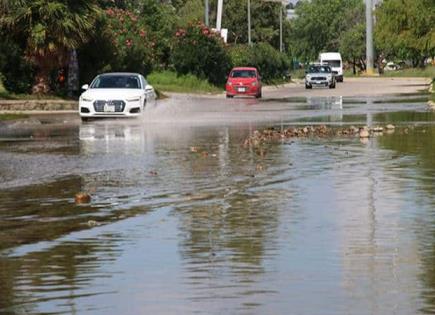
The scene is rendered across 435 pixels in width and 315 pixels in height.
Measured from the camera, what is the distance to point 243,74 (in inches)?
2443

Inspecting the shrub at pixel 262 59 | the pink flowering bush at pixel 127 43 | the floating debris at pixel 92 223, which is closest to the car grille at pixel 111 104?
the pink flowering bush at pixel 127 43

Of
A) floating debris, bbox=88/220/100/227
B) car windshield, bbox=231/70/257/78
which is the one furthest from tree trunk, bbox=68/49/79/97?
floating debris, bbox=88/220/100/227

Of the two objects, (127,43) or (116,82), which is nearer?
(116,82)

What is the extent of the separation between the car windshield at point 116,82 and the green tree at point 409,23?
87.3 ft

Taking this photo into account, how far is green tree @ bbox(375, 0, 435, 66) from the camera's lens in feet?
206

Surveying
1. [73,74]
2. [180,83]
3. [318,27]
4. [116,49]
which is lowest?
[180,83]

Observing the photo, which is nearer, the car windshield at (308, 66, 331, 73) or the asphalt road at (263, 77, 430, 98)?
the asphalt road at (263, 77, 430, 98)

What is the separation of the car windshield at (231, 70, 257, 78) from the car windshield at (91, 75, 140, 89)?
1007 inches

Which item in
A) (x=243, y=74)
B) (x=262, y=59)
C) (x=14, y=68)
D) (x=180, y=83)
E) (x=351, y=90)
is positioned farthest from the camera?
(x=262, y=59)

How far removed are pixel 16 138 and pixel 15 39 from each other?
1775cm

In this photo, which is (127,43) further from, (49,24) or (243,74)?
(49,24)

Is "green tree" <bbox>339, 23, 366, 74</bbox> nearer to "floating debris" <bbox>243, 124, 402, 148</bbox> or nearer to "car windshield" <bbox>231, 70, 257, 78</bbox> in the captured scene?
"car windshield" <bbox>231, 70, 257, 78</bbox>

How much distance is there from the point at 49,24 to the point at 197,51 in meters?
26.4

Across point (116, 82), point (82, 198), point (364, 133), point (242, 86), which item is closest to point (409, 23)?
point (242, 86)
